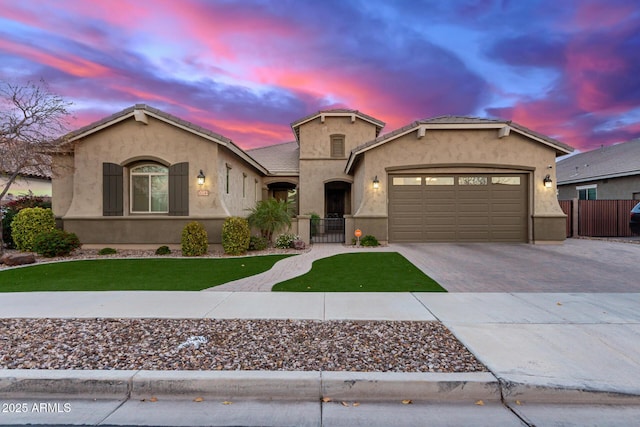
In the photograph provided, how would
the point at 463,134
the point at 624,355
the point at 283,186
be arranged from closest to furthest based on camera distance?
1. the point at 624,355
2. the point at 463,134
3. the point at 283,186

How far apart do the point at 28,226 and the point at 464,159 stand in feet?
57.7

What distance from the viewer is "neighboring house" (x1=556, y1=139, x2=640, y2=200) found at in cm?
1900

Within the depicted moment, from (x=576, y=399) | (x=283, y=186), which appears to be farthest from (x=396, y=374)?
(x=283, y=186)

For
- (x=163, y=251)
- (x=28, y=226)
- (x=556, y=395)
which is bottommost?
(x=556, y=395)

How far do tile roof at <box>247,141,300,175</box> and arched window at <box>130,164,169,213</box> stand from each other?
906cm

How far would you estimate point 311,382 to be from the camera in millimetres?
3020

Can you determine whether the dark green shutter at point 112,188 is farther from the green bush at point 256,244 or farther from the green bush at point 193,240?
the green bush at point 256,244

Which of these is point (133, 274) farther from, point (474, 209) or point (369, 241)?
point (474, 209)

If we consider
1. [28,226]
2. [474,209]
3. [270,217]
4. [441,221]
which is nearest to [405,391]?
[270,217]

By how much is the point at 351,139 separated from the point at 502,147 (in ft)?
29.4

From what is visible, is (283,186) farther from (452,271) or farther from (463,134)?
(452,271)

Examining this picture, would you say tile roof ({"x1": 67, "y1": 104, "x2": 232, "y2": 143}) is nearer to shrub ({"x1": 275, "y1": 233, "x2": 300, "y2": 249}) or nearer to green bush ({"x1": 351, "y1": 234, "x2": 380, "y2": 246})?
shrub ({"x1": 275, "y1": 233, "x2": 300, "y2": 249})

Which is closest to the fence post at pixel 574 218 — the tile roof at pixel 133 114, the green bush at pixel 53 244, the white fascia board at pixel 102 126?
the tile roof at pixel 133 114

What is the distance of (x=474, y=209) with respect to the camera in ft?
45.4
